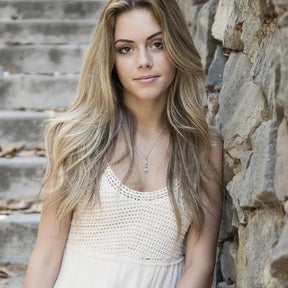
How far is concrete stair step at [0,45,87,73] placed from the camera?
183 inches

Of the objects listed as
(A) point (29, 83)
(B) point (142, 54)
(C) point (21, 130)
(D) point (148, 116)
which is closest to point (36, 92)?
(A) point (29, 83)

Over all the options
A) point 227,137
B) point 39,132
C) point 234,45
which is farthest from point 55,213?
point 39,132

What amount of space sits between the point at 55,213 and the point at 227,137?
28.1 inches

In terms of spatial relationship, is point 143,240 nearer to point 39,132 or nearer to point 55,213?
point 55,213

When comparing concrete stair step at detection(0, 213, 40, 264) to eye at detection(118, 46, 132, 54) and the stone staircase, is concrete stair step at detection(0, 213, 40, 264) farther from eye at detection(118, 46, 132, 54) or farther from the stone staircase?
eye at detection(118, 46, 132, 54)

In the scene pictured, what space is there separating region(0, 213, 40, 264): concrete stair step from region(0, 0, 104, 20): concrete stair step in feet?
8.05

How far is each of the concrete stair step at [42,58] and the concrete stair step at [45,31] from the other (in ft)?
0.99

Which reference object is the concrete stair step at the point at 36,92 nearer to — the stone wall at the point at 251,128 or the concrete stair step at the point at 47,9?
the concrete stair step at the point at 47,9

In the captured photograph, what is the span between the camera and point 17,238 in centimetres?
334

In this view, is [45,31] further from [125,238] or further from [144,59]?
[125,238]

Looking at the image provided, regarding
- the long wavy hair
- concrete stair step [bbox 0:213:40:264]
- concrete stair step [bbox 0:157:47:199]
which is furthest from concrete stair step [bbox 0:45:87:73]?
the long wavy hair

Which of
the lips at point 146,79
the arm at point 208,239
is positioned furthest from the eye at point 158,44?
the arm at point 208,239

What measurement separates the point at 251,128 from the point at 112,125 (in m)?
0.65

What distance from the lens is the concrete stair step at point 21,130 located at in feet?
12.9
